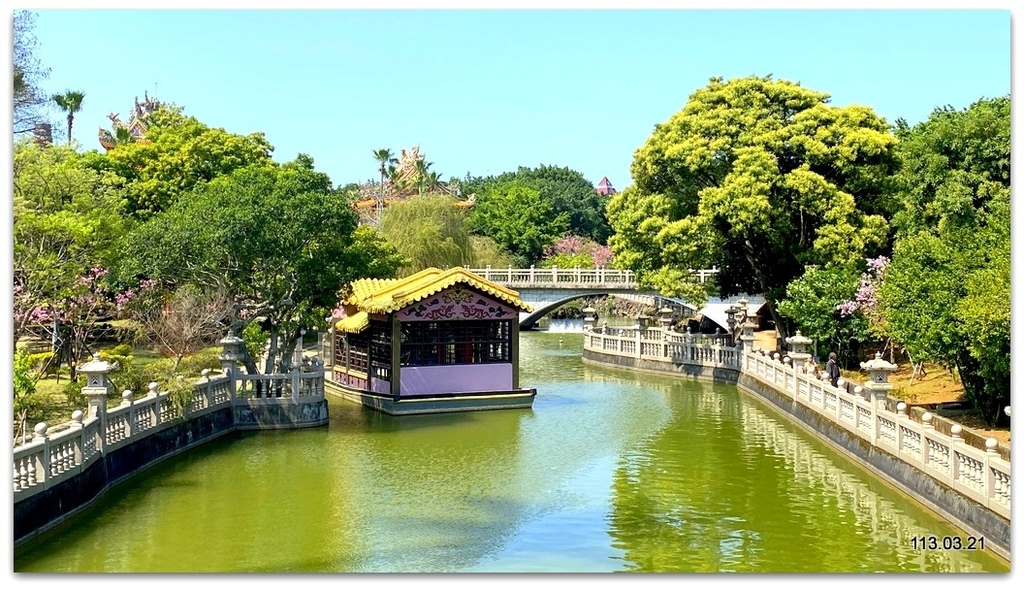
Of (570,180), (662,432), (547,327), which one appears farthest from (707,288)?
(570,180)

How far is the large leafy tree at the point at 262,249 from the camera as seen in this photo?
65.2 ft

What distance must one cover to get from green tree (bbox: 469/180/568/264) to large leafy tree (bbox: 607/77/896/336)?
2868 cm

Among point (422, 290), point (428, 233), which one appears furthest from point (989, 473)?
point (428, 233)

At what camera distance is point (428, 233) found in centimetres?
4234

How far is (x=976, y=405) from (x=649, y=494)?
21.3 feet

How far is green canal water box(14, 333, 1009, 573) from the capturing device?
11812mm

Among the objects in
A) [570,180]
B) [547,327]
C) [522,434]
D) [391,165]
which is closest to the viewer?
[522,434]

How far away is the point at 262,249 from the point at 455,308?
4.38 meters

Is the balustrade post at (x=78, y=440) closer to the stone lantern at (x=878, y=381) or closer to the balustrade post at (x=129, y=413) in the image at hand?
the balustrade post at (x=129, y=413)

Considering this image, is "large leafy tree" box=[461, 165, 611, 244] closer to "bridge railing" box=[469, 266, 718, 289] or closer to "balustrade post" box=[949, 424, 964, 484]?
"bridge railing" box=[469, 266, 718, 289]

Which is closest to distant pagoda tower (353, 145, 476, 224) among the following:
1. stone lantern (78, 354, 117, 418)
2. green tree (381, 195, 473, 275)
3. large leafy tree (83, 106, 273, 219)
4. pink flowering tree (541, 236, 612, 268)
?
pink flowering tree (541, 236, 612, 268)

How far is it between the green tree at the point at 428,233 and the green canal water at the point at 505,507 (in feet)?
67.5

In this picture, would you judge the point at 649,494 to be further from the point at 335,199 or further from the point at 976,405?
the point at 335,199

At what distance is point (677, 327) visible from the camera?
49562 mm
